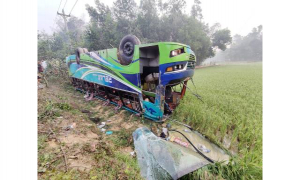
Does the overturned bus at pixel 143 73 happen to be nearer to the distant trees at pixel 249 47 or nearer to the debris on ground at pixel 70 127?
the debris on ground at pixel 70 127

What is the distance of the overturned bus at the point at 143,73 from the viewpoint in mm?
2910

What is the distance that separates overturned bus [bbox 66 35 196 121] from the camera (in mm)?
2910

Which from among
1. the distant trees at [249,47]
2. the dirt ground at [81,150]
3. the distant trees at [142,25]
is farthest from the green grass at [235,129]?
the distant trees at [249,47]

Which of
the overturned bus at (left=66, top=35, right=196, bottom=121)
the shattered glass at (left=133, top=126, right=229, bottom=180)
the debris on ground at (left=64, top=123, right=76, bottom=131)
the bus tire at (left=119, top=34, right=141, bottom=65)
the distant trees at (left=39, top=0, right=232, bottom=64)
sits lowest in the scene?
the shattered glass at (left=133, top=126, right=229, bottom=180)

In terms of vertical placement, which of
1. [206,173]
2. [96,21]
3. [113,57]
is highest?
[96,21]

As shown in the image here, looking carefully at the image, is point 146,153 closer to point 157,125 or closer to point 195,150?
point 195,150

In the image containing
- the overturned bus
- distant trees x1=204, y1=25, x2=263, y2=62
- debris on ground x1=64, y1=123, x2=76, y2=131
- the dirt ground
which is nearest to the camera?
the dirt ground

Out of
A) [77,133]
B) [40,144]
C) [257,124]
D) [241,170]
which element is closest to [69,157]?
[40,144]

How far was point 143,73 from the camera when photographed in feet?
13.4

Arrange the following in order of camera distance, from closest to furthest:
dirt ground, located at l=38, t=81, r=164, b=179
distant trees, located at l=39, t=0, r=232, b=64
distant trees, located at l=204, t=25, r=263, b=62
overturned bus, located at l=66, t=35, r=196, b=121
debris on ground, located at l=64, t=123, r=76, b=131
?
dirt ground, located at l=38, t=81, r=164, b=179, debris on ground, located at l=64, t=123, r=76, b=131, overturned bus, located at l=66, t=35, r=196, b=121, distant trees, located at l=39, t=0, r=232, b=64, distant trees, located at l=204, t=25, r=263, b=62

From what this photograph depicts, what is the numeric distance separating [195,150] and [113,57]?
3.45 meters

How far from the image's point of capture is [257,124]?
109 inches

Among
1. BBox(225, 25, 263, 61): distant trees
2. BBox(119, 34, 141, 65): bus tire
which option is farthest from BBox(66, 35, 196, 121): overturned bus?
BBox(225, 25, 263, 61): distant trees

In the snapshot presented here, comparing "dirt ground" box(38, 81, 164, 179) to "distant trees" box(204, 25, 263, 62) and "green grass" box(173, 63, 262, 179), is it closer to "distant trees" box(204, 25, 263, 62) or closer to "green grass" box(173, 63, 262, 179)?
"green grass" box(173, 63, 262, 179)
